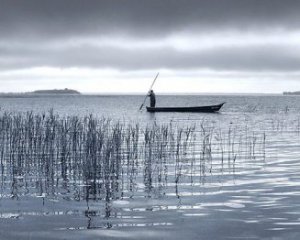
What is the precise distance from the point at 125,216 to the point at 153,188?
12.3 ft

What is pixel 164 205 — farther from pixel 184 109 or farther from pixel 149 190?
pixel 184 109

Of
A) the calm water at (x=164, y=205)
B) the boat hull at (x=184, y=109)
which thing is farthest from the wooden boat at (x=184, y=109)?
the calm water at (x=164, y=205)

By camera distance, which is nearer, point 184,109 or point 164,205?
point 164,205

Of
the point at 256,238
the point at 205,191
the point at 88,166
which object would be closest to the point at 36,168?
the point at 88,166

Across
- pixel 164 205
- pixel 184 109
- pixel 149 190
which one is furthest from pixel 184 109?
pixel 164 205

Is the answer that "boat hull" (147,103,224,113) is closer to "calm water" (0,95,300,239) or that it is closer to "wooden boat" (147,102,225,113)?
"wooden boat" (147,102,225,113)

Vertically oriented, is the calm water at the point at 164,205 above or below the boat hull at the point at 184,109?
below

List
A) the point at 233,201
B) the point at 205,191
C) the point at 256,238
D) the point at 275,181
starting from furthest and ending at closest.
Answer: the point at 275,181, the point at 205,191, the point at 233,201, the point at 256,238

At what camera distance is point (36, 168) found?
719 inches

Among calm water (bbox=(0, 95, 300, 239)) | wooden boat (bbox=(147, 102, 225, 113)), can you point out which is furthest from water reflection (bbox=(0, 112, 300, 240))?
wooden boat (bbox=(147, 102, 225, 113))

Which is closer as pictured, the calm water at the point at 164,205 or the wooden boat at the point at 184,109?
the calm water at the point at 164,205

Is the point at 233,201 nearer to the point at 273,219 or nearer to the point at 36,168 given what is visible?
the point at 273,219

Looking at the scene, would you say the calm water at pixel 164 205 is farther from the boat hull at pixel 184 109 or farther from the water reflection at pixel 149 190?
the boat hull at pixel 184 109

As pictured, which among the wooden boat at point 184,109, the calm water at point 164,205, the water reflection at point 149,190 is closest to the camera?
the calm water at point 164,205
